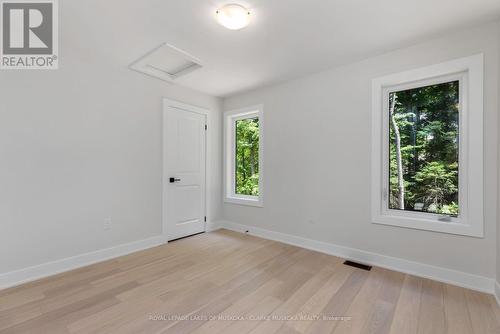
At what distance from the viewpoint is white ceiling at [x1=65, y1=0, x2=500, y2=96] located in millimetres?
1809

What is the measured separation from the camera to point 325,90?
2.99 meters

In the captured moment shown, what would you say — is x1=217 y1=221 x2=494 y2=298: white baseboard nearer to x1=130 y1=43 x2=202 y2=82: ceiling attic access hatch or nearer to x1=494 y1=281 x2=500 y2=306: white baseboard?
x1=494 y1=281 x2=500 y2=306: white baseboard

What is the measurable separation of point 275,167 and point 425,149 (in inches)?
73.9

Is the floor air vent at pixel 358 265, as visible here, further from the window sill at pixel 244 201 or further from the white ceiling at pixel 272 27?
the white ceiling at pixel 272 27

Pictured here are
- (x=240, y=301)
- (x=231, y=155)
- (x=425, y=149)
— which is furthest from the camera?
(x=231, y=155)

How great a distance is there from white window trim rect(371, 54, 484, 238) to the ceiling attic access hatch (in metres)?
2.27

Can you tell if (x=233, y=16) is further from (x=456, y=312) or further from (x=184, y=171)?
(x=456, y=312)

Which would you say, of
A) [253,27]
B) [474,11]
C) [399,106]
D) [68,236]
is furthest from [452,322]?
[68,236]

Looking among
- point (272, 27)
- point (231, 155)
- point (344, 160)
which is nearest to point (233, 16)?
point (272, 27)

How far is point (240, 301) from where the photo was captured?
191 centimetres

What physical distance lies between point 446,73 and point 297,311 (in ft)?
8.73

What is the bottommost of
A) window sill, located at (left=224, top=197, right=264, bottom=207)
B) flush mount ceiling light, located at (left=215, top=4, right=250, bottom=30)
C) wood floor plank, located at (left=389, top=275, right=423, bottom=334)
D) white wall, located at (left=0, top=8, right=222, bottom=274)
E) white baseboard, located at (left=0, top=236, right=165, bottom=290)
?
wood floor plank, located at (left=389, top=275, right=423, bottom=334)

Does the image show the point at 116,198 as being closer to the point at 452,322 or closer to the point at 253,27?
the point at 253,27

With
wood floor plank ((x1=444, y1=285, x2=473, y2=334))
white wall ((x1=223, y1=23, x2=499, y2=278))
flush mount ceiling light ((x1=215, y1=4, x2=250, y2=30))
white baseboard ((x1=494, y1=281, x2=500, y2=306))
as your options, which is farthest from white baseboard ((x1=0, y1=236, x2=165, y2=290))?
white baseboard ((x1=494, y1=281, x2=500, y2=306))
